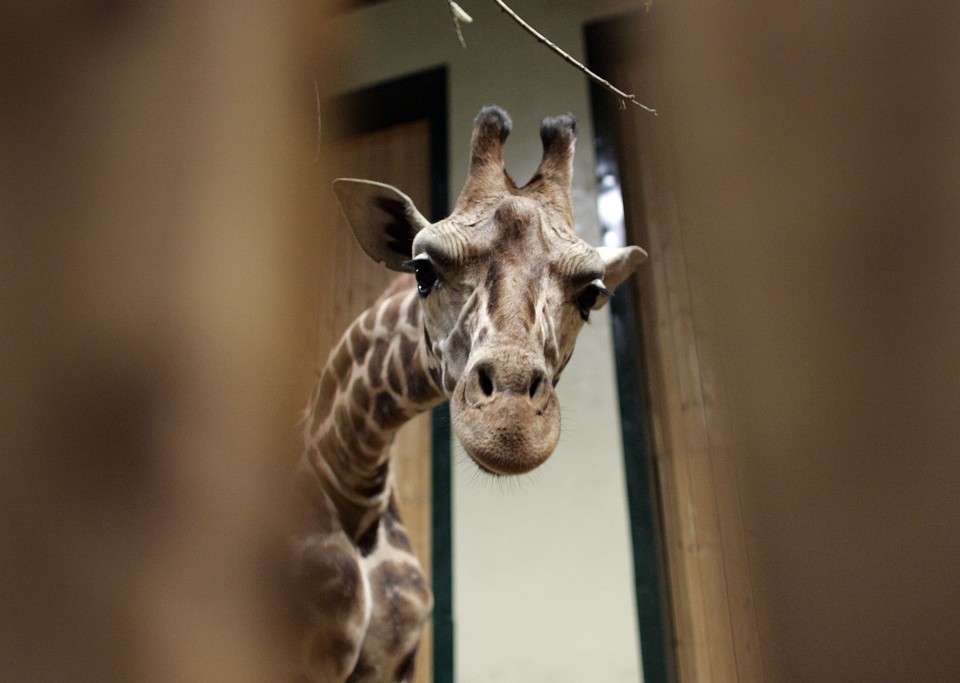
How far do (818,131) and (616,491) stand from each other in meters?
1.95

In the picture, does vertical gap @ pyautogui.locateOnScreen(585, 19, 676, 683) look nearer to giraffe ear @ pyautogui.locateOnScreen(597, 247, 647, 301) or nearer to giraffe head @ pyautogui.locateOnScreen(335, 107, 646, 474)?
giraffe ear @ pyautogui.locateOnScreen(597, 247, 647, 301)

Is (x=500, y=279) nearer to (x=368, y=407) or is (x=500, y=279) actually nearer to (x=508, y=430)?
(x=508, y=430)

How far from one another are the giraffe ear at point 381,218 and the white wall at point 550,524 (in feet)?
2.20

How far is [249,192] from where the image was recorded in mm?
337

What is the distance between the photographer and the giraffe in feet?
2.96

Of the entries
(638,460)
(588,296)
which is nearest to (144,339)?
(588,296)

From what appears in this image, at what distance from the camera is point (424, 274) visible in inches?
44.8

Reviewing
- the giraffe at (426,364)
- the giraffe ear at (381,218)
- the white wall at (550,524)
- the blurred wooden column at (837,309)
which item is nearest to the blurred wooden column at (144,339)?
the blurred wooden column at (837,309)

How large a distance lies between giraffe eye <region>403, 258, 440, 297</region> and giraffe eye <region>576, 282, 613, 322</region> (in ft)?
0.67

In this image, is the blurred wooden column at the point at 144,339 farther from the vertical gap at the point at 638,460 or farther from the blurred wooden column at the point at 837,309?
the vertical gap at the point at 638,460

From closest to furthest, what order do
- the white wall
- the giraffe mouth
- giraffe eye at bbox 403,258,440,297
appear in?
the giraffe mouth → giraffe eye at bbox 403,258,440,297 → the white wall

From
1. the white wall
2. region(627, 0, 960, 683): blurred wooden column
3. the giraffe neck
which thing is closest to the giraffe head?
the giraffe neck

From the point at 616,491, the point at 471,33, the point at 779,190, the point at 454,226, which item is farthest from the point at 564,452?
the point at 779,190

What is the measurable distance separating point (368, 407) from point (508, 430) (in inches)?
26.0
